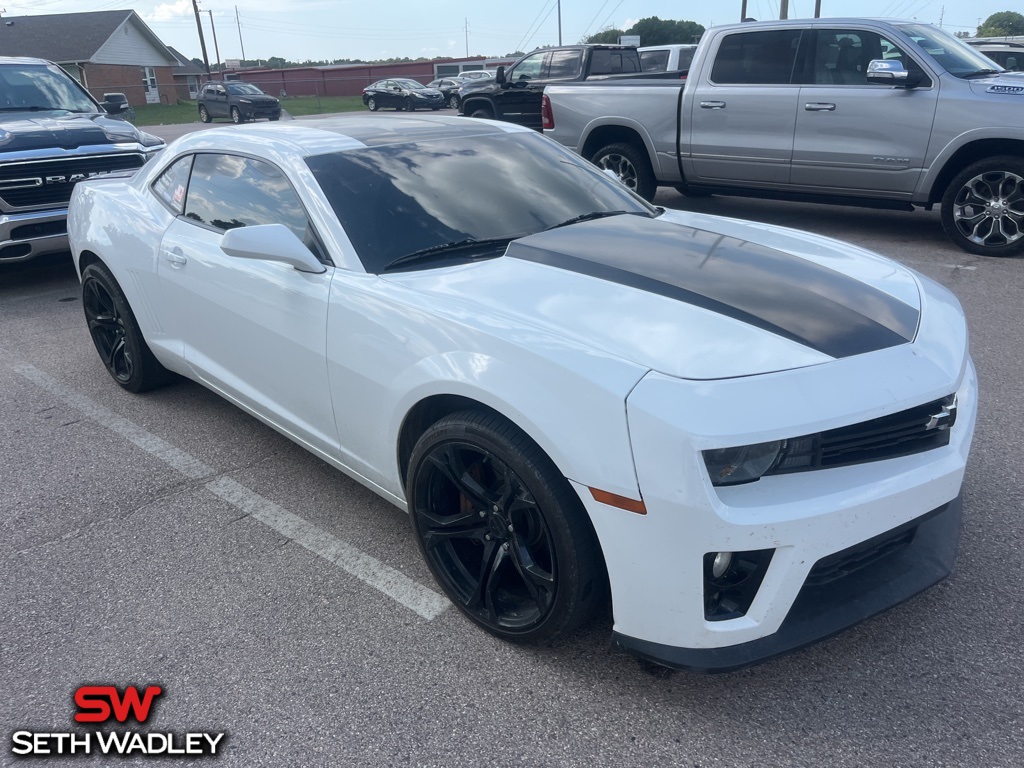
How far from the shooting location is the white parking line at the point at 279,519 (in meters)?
2.89

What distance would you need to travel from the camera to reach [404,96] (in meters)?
36.8

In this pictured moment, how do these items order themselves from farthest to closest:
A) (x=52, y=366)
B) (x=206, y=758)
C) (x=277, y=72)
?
(x=277, y=72) < (x=52, y=366) < (x=206, y=758)

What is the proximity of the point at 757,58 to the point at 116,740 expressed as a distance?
25.7 ft

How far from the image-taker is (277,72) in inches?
2322

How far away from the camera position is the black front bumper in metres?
2.11

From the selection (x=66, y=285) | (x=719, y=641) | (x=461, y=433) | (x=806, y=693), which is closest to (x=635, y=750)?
(x=719, y=641)

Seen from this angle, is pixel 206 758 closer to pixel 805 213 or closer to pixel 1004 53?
pixel 805 213

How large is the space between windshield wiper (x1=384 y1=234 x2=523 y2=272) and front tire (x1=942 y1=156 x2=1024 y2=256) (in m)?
5.43

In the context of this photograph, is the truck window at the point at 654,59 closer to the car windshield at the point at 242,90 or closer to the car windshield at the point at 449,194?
the car windshield at the point at 449,194

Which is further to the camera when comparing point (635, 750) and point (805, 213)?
point (805, 213)

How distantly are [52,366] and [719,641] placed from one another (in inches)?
Result: 190

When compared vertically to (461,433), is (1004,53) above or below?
Answer: above

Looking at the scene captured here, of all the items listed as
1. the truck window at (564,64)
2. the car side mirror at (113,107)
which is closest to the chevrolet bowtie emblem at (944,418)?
the car side mirror at (113,107)

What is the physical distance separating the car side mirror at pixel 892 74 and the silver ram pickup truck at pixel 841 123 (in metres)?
0.01
